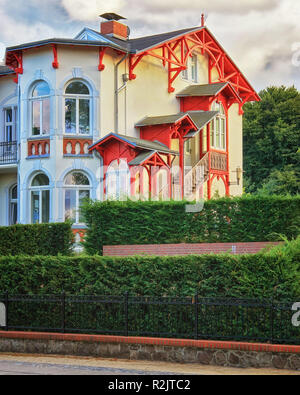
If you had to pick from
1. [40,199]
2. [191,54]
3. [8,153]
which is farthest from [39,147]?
[191,54]

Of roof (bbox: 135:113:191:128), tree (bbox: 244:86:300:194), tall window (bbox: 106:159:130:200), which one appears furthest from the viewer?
tree (bbox: 244:86:300:194)

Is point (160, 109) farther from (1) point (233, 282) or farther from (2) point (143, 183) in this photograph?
(1) point (233, 282)

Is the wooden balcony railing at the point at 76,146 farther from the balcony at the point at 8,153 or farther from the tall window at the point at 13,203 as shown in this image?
the tall window at the point at 13,203

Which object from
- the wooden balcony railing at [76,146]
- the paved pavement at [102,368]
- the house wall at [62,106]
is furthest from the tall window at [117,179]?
the paved pavement at [102,368]

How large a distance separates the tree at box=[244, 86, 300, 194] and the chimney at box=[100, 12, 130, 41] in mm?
20430

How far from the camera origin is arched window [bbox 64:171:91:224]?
26109 mm

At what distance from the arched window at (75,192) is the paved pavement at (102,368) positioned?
12.3 meters

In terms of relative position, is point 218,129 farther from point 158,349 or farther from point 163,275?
point 158,349

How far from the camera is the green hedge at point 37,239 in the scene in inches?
795

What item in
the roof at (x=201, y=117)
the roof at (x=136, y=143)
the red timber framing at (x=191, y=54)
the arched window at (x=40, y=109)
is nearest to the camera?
the roof at (x=136, y=143)

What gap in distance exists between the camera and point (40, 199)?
26.6 m

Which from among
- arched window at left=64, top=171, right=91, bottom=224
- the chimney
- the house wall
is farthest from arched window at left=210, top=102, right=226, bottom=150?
arched window at left=64, top=171, right=91, bottom=224

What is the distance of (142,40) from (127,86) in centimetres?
405

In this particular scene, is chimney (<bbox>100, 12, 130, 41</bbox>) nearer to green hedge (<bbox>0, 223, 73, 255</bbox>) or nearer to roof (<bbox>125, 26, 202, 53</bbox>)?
roof (<bbox>125, 26, 202, 53</bbox>)
